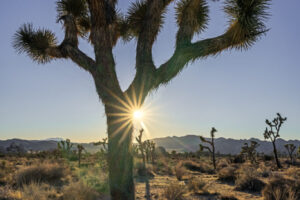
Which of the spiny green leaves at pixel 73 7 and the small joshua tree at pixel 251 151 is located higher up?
the spiny green leaves at pixel 73 7

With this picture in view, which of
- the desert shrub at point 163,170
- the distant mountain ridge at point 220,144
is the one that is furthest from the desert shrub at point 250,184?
the distant mountain ridge at point 220,144

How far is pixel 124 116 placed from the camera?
528 cm

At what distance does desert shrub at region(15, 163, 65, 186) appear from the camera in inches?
351

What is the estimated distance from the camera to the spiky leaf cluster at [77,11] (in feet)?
22.9

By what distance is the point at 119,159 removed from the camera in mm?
5023

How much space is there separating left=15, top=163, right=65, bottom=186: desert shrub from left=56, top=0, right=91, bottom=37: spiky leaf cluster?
6.28 m

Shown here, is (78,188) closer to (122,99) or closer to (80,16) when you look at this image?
(122,99)

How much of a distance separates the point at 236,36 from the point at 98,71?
3.67 metres

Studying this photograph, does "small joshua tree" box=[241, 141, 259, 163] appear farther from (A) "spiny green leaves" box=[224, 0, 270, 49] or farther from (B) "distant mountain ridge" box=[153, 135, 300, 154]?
(B) "distant mountain ridge" box=[153, 135, 300, 154]

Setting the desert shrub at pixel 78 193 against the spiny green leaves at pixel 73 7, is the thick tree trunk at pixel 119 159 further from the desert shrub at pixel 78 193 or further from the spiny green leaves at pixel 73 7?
the spiny green leaves at pixel 73 7

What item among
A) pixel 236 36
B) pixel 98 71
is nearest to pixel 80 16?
pixel 98 71

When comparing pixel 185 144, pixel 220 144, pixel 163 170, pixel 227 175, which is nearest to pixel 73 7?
pixel 227 175

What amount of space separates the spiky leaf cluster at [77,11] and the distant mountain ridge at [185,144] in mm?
99884

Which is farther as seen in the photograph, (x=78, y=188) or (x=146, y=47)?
(x=78, y=188)
